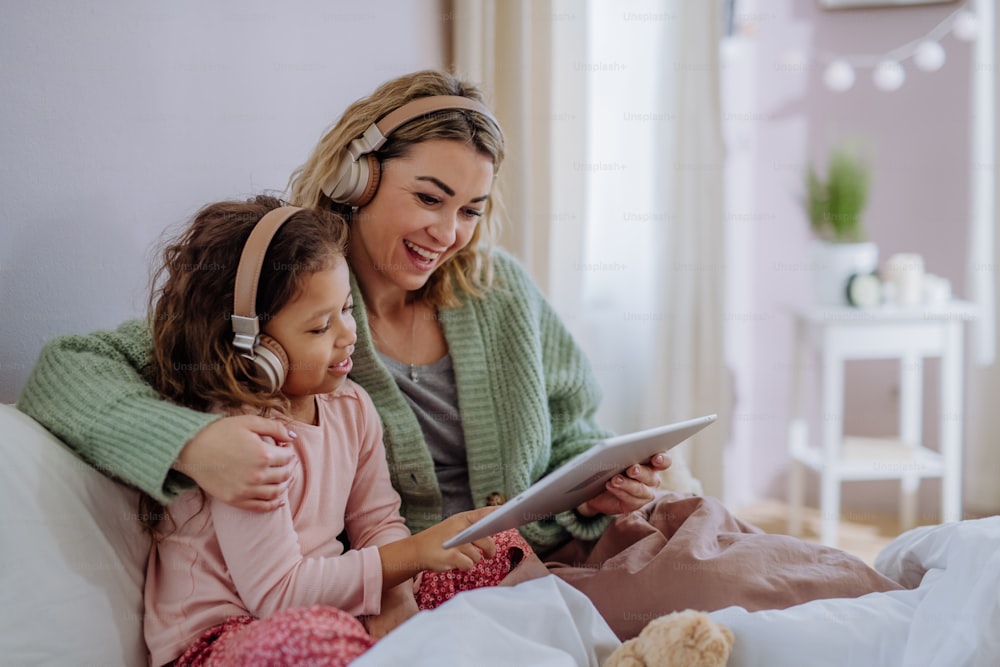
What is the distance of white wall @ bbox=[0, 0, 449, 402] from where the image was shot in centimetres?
121

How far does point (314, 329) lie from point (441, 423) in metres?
0.42

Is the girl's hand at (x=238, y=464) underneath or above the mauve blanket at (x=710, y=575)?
above

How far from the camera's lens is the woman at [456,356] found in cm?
124

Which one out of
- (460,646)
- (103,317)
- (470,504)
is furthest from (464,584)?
(103,317)

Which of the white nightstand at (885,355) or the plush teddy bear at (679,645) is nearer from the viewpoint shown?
the plush teddy bear at (679,645)

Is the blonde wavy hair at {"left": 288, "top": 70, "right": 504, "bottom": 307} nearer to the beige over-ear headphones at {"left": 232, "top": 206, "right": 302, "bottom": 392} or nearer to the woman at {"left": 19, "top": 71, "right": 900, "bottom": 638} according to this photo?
the woman at {"left": 19, "top": 71, "right": 900, "bottom": 638}

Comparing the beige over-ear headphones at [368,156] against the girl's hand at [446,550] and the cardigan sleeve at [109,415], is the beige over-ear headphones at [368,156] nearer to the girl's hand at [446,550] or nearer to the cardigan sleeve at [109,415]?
the cardigan sleeve at [109,415]

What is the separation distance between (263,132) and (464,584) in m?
0.90

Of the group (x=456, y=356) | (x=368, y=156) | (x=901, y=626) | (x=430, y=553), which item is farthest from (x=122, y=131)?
(x=901, y=626)

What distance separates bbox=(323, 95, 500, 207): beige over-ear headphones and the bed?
540mm

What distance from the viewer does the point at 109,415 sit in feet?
3.54

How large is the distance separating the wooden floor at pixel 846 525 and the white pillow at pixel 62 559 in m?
2.24

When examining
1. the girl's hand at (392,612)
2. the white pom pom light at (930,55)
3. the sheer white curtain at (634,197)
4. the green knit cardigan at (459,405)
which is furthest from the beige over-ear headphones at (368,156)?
the white pom pom light at (930,55)

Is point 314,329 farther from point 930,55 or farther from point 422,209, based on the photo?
point 930,55
